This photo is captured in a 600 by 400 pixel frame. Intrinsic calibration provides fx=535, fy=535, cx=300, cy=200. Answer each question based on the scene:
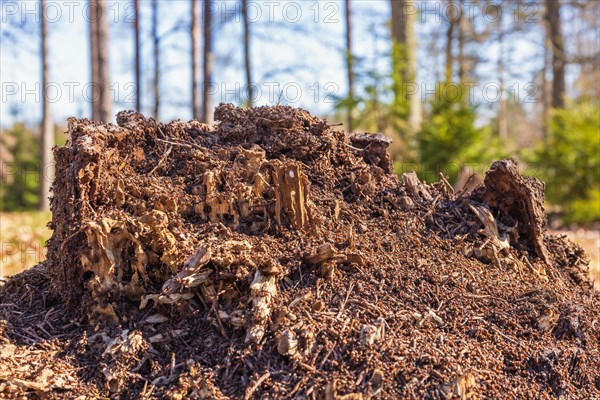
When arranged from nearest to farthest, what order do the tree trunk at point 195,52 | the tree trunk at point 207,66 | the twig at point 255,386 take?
the twig at point 255,386 < the tree trunk at point 207,66 < the tree trunk at point 195,52

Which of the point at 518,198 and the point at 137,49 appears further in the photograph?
the point at 137,49

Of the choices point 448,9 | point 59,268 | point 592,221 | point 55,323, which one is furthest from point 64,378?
point 448,9

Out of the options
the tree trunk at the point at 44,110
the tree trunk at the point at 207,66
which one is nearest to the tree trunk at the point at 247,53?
the tree trunk at the point at 207,66

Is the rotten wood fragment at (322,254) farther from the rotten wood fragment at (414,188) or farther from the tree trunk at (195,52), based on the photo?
the tree trunk at (195,52)

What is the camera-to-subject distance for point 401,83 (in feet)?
40.3

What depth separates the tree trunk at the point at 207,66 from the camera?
1181 centimetres

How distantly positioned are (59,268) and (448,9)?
19.0 meters

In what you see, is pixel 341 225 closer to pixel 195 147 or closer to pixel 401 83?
pixel 195 147

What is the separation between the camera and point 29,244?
790cm

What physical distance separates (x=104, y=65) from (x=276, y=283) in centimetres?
1017

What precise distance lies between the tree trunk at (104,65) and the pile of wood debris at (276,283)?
8.46m

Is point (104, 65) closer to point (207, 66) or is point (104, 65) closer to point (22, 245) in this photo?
point (207, 66)

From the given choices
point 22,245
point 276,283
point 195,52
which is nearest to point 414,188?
point 276,283

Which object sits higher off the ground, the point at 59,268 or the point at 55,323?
the point at 59,268
